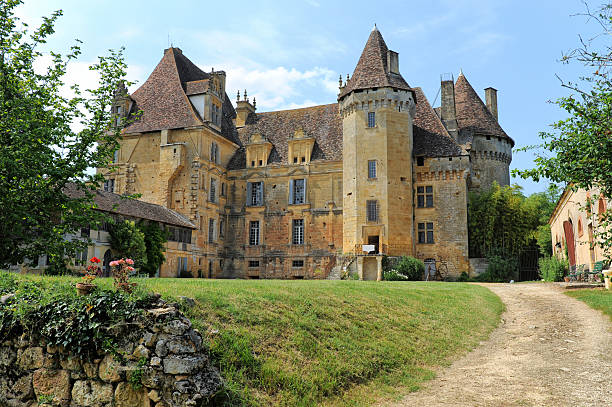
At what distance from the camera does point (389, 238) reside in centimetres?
3434

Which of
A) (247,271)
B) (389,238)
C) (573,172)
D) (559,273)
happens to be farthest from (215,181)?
(573,172)

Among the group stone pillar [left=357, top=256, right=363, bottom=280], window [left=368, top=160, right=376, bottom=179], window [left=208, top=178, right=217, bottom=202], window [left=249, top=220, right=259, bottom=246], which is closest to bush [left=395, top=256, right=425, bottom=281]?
stone pillar [left=357, top=256, right=363, bottom=280]

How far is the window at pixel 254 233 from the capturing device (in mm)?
39625

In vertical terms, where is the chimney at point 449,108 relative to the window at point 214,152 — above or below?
above

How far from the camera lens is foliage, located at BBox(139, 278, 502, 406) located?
8023 millimetres

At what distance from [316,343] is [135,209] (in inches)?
916

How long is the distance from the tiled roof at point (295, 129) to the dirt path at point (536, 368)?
978 inches

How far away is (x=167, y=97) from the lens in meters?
40.3

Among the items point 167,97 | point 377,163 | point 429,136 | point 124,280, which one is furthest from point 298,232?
point 124,280

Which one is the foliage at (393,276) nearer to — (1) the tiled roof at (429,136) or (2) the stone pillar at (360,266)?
(2) the stone pillar at (360,266)

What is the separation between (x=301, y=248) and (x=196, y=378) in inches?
1214

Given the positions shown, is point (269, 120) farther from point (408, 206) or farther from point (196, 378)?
point (196, 378)

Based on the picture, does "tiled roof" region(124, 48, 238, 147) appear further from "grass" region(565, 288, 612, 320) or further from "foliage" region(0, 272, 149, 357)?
"foliage" region(0, 272, 149, 357)

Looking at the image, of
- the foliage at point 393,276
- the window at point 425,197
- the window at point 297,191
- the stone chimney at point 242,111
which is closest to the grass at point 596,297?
the foliage at point 393,276
